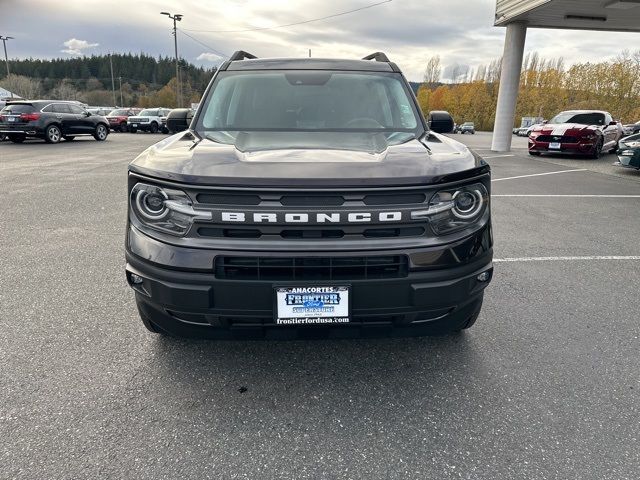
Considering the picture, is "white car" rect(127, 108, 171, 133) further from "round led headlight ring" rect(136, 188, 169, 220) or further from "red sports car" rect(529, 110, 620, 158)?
"round led headlight ring" rect(136, 188, 169, 220)

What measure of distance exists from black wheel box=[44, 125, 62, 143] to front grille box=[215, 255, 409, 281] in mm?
19161

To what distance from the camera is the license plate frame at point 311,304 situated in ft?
6.75

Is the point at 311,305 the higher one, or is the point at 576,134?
the point at 576,134

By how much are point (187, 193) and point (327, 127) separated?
1.39 meters

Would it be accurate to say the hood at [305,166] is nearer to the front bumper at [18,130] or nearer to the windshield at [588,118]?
the windshield at [588,118]

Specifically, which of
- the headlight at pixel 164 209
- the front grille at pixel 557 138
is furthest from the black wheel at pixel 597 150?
the headlight at pixel 164 209

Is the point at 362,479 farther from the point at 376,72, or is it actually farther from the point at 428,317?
the point at 376,72

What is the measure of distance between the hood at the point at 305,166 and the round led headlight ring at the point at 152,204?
0.30 ft

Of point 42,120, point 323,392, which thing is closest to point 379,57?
point 323,392

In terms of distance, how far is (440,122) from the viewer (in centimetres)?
370

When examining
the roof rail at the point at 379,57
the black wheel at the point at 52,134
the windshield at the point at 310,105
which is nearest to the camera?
the windshield at the point at 310,105

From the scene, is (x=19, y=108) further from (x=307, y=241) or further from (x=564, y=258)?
(x=307, y=241)

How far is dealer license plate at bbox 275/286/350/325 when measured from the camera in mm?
2060

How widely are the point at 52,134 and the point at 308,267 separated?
64.5 feet
